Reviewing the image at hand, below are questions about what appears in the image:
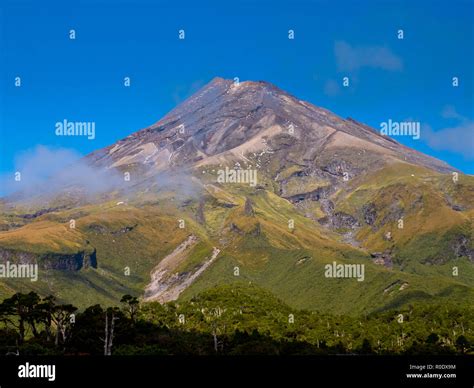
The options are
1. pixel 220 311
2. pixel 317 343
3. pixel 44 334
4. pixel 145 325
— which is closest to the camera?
pixel 44 334

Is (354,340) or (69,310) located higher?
(69,310)

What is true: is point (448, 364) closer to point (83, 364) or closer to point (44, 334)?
point (83, 364)

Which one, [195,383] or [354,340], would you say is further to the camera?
[354,340]

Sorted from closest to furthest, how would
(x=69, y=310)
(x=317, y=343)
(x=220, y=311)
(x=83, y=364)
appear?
1. (x=83, y=364)
2. (x=69, y=310)
3. (x=317, y=343)
4. (x=220, y=311)

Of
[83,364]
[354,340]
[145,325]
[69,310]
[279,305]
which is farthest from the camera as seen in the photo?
[279,305]

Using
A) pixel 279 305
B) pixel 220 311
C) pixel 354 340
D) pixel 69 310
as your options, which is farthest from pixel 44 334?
pixel 279 305

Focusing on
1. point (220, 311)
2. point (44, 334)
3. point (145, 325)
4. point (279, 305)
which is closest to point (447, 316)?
point (279, 305)

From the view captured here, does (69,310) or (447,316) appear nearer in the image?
(69,310)

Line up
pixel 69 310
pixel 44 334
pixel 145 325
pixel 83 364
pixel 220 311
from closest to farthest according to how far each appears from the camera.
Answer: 1. pixel 83 364
2. pixel 69 310
3. pixel 44 334
4. pixel 145 325
5. pixel 220 311

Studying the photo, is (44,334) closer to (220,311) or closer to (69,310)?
(69,310)
